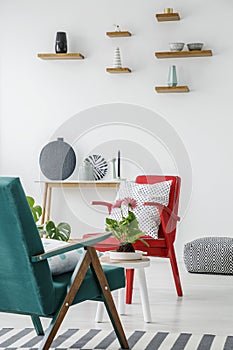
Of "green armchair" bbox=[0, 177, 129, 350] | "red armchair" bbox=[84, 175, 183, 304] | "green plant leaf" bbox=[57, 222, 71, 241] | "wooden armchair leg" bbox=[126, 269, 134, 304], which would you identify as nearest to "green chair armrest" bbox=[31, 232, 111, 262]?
"green armchair" bbox=[0, 177, 129, 350]

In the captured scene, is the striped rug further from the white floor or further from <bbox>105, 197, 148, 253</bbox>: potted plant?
<bbox>105, 197, 148, 253</bbox>: potted plant

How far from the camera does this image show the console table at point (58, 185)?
20.4 feet

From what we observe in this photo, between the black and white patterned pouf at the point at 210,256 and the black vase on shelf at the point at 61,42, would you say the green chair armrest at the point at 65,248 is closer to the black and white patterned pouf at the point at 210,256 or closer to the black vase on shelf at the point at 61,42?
the black and white patterned pouf at the point at 210,256

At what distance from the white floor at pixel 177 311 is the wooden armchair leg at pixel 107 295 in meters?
0.44

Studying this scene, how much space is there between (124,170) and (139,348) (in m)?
3.30

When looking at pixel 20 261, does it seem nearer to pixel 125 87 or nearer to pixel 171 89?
pixel 171 89

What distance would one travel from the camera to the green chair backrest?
9.05 feet

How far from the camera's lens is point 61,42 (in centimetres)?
638

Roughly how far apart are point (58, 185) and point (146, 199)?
5.09 ft

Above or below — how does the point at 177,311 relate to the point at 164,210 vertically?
below

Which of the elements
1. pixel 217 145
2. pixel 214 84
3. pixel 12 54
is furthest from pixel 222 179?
pixel 12 54

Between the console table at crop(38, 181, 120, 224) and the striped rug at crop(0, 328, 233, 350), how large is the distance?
8.72ft

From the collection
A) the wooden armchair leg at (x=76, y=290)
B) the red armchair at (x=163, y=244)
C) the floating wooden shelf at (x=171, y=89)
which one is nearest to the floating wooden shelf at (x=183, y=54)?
the floating wooden shelf at (x=171, y=89)

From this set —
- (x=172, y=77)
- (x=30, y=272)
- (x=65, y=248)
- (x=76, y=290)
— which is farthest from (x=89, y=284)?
(x=172, y=77)
